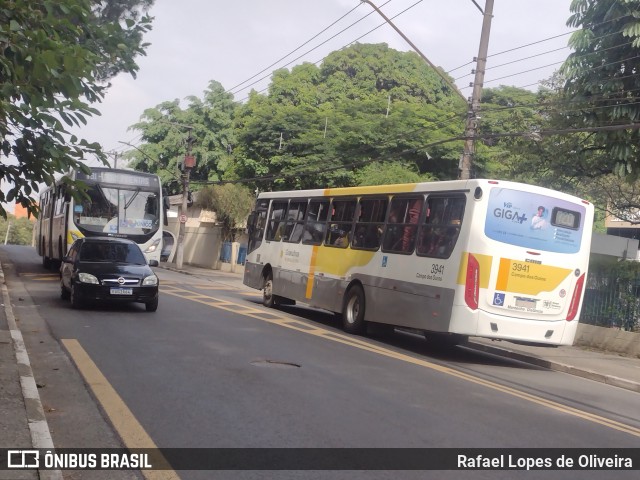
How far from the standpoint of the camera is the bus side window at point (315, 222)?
18.4 meters

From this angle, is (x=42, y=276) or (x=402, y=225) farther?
(x=42, y=276)

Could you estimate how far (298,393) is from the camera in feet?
28.5

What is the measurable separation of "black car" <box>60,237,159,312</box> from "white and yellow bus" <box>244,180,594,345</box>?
14.6 feet

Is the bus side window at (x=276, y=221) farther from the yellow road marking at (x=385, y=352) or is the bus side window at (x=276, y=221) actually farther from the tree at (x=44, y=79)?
the tree at (x=44, y=79)

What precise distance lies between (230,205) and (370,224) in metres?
28.8

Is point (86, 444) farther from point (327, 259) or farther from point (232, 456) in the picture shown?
point (327, 259)

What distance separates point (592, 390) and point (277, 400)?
6122 millimetres

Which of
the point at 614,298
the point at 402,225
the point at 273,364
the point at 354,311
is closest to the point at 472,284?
the point at 402,225

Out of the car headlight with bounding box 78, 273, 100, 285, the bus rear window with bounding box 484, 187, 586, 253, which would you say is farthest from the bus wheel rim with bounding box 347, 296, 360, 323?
the car headlight with bounding box 78, 273, 100, 285

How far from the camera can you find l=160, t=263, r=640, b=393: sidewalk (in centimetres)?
1318

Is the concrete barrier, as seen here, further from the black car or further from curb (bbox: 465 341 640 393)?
the black car

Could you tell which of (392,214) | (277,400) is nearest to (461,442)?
(277,400)

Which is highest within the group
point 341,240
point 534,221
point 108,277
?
point 534,221

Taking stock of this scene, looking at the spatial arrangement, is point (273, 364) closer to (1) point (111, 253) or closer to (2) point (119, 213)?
(1) point (111, 253)
